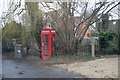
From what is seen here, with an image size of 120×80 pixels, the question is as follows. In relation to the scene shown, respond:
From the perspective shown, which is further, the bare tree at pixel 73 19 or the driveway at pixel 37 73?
the bare tree at pixel 73 19

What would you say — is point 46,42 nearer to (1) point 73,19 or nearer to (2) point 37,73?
(1) point 73,19

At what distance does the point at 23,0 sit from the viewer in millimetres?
23734

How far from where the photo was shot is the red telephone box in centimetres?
2011

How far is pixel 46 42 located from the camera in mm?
20219

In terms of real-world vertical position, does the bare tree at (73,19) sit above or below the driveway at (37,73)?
above

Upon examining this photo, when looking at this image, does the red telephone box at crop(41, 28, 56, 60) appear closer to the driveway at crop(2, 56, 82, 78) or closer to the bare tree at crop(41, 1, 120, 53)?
the bare tree at crop(41, 1, 120, 53)

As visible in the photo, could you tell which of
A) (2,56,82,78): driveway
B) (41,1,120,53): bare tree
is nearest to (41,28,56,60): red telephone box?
(41,1,120,53): bare tree

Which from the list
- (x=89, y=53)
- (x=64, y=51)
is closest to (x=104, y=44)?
(x=89, y=53)

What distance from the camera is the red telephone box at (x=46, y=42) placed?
66.0 feet

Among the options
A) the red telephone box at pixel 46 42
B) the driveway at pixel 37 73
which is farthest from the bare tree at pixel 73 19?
the driveway at pixel 37 73

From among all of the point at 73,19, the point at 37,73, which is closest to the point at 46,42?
the point at 73,19

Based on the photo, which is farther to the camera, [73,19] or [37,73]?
[73,19]

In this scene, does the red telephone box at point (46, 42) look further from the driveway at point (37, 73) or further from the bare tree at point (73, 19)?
the driveway at point (37, 73)

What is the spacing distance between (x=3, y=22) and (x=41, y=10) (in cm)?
765
